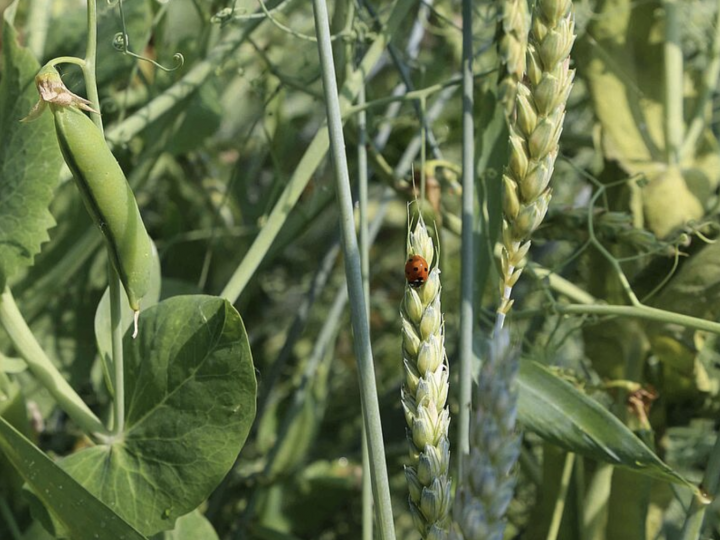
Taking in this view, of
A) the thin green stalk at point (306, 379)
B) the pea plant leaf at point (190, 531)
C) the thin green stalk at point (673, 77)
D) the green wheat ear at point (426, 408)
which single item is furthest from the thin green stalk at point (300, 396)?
the green wheat ear at point (426, 408)

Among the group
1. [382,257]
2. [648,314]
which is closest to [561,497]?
[648,314]

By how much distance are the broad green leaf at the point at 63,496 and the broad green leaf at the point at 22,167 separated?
0.10 m

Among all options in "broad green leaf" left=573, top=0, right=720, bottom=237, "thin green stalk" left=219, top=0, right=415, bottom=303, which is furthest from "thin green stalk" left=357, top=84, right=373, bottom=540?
"broad green leaf" left=573, top=0, right=720, bottom=237

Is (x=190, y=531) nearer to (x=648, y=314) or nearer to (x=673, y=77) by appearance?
(x=648, y=314)

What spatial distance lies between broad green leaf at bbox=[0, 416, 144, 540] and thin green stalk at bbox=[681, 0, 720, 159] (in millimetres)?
453

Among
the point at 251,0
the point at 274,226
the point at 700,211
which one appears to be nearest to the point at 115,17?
the point at 251,0

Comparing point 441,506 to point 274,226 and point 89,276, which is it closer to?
point 274,226

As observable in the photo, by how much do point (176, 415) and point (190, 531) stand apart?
85 mm

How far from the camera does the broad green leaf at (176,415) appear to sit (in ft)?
1.26

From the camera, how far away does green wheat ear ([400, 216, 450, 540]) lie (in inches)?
10.6

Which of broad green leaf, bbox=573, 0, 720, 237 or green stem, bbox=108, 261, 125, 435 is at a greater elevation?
broad green leaf, bbox=573, 0, 720, 237

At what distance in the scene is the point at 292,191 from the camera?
0.44 m

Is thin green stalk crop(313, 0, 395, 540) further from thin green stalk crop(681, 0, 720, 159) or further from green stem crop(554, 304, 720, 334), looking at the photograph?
thin green stalk crop(681, 0, 720, 159)

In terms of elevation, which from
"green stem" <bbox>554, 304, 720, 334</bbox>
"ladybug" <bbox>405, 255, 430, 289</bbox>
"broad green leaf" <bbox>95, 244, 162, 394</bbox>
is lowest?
"broad green leaf" <bbox>95, 244, 162, 394</bbox>
